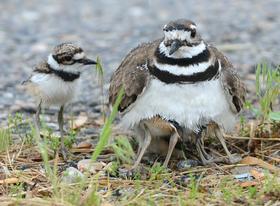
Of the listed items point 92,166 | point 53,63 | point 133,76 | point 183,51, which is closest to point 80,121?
point 53,63

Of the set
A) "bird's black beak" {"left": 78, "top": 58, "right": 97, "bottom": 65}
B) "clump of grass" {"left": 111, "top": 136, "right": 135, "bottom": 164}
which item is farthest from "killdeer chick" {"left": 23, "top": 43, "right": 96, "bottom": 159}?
"clump of grass" {"left": 111, "top": 136, "right": 135, "bottom": 164}

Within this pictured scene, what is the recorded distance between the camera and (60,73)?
538 centimetres

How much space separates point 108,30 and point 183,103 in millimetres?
5755

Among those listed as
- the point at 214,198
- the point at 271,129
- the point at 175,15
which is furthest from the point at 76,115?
the point at 175,15

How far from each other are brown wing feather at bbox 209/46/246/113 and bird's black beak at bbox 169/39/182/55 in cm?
39

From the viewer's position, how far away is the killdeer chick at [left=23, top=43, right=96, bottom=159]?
5.36m

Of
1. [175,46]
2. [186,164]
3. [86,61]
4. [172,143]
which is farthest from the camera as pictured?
[86,61]

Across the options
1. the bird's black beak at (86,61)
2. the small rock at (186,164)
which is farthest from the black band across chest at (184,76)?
the bird's black beak at (86,61)

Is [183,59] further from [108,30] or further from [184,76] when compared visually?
[108,30]

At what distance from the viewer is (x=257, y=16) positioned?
10461 mm

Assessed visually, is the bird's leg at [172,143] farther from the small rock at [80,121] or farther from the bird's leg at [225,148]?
the small rock at [80,121]

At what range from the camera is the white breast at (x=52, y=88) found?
17.7ft

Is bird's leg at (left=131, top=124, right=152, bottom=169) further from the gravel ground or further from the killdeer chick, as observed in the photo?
the gravel ground

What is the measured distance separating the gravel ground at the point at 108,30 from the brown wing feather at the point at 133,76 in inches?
66.0
